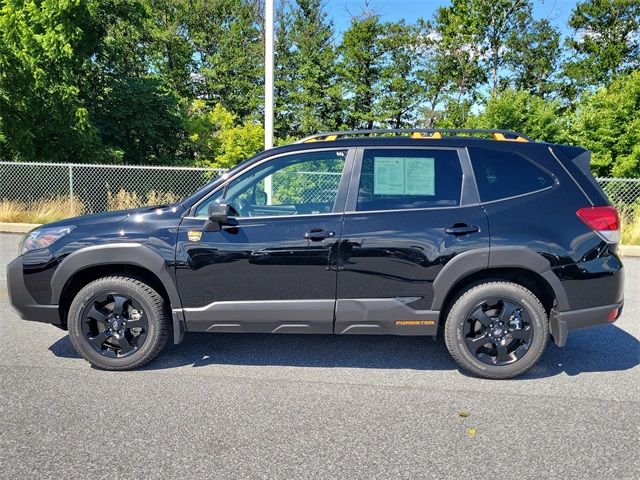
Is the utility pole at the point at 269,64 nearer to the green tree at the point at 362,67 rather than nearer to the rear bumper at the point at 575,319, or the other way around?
the rear bumper at the point at 575,319

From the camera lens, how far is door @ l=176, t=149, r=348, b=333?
3.90 meters

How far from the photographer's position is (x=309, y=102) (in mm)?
34469

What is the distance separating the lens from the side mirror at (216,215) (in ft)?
12.5

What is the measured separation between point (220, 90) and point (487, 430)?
3965cm

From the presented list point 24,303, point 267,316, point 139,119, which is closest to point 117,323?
point 24,303

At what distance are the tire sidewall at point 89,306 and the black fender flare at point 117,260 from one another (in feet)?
0.55

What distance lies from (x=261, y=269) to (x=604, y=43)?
39.1 m

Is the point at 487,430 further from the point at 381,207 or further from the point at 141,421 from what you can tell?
the point at 141,421

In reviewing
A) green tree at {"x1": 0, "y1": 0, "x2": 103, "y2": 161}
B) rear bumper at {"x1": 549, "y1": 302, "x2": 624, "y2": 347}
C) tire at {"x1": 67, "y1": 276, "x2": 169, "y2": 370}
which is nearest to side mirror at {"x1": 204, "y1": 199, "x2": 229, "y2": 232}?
tire at {"x1": 67, "y1": 276, "x2": 169, "y2": 370}

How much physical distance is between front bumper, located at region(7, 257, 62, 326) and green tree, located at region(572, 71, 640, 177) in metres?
19.1

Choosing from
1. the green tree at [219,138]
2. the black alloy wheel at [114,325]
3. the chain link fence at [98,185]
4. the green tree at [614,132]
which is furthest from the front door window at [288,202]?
the green tree at [219,138]

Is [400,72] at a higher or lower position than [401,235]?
higher

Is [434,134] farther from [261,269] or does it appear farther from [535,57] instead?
[535,57]

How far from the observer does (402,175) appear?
4.05 m
